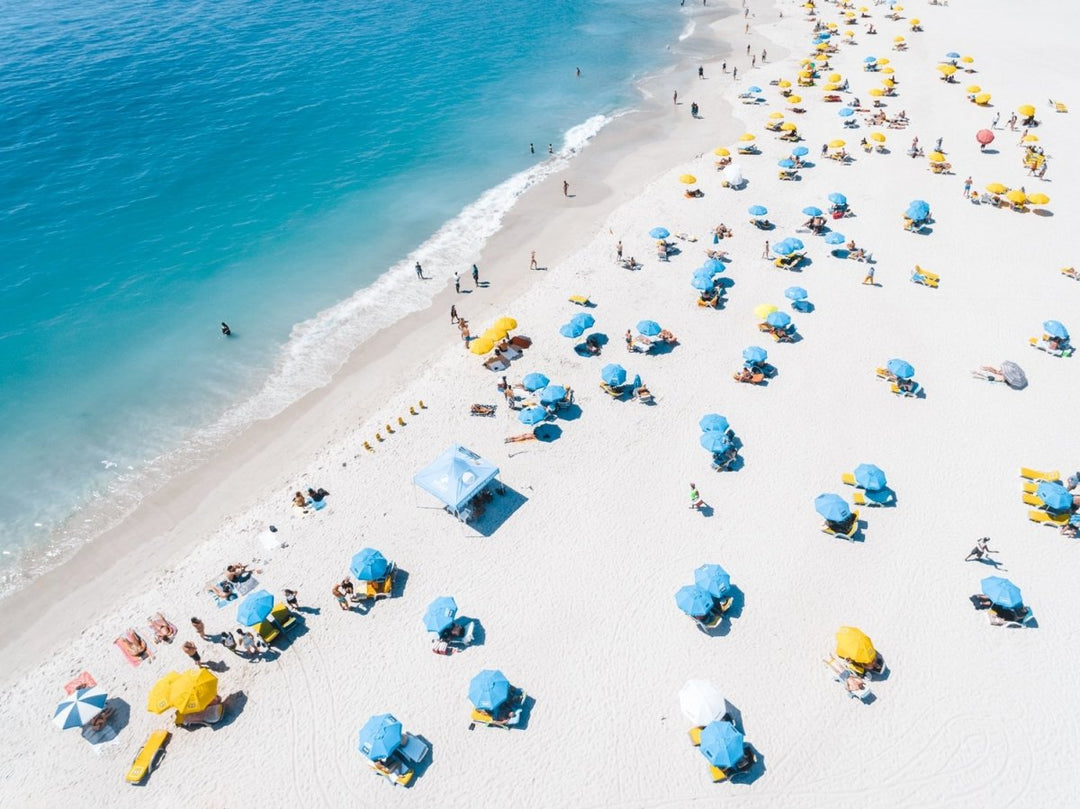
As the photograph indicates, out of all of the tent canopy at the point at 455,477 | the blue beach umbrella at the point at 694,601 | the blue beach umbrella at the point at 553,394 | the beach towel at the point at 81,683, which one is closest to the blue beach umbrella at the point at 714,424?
the blue beach umbrella at the point at 553,394

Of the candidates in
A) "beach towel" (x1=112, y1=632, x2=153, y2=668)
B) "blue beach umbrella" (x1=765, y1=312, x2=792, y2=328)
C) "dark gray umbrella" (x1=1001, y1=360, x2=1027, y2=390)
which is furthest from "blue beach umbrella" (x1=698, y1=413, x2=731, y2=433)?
"beach towel" (x1=112, y1=632, x2=153, y2=668)

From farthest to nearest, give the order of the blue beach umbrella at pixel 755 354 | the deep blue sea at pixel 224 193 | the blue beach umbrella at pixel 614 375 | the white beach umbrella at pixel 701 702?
the deep blue sea at pixel 224 193, the blue beach umbrella at pixel 755 354, the blue beach umbrella at pixel 614 375, the white beach umbrella at pixel 701 702

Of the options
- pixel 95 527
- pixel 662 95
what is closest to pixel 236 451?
pixel 95 527

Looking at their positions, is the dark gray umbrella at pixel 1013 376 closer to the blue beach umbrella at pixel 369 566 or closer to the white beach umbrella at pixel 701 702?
the white beach umbrella at pixel 701 702

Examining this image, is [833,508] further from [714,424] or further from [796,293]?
[796,293]

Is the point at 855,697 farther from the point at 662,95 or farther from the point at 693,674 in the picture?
the point at 662,95

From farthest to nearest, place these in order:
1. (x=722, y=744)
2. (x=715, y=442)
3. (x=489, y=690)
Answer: (x=715, y=442)
(x=489, y=690)
(x=722, y=744)

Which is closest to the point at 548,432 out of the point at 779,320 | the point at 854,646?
the point at 779,320
